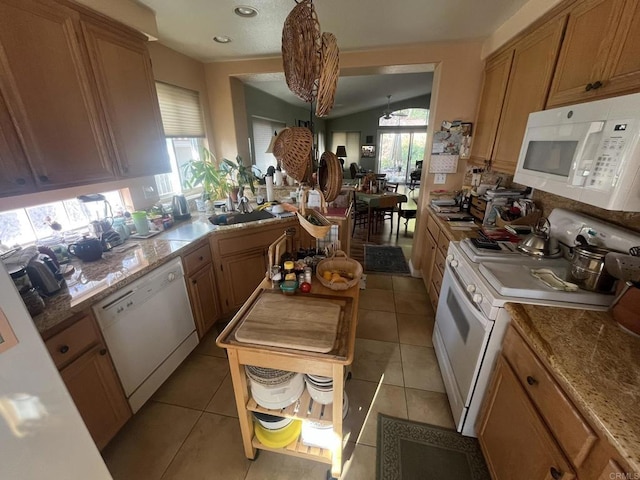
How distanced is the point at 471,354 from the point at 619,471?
716mm

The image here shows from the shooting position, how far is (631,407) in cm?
66

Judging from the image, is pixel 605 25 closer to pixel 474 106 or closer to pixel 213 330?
pixel 474 106

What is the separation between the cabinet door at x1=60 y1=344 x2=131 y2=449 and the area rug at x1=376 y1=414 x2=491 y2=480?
140 centimetres

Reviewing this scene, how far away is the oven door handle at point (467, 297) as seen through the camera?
46.5 inches

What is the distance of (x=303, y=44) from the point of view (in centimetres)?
97

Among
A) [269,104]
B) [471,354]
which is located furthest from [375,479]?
[269,104]

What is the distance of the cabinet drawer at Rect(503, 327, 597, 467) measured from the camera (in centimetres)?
71

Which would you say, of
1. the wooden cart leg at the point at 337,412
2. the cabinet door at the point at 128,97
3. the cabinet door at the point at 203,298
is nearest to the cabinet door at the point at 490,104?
the wooden cart leg at the point at 337,412

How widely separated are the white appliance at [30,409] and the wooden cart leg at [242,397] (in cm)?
52

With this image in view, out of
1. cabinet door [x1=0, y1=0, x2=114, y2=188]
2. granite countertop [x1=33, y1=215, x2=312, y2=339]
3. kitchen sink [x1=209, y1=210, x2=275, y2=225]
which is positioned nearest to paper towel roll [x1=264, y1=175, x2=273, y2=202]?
kitchen sink [x1=209, y1=210, x2=275, y2=225]

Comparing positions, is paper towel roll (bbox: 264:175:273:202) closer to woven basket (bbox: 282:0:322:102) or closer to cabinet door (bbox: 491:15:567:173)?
woven basket (bbox: 282:0:322:102)

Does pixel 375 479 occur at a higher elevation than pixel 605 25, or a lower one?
lower

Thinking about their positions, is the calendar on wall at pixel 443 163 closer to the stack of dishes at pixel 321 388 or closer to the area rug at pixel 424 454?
the area rug at pixel 424 454

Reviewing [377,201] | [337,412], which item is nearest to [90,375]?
[337,412]
